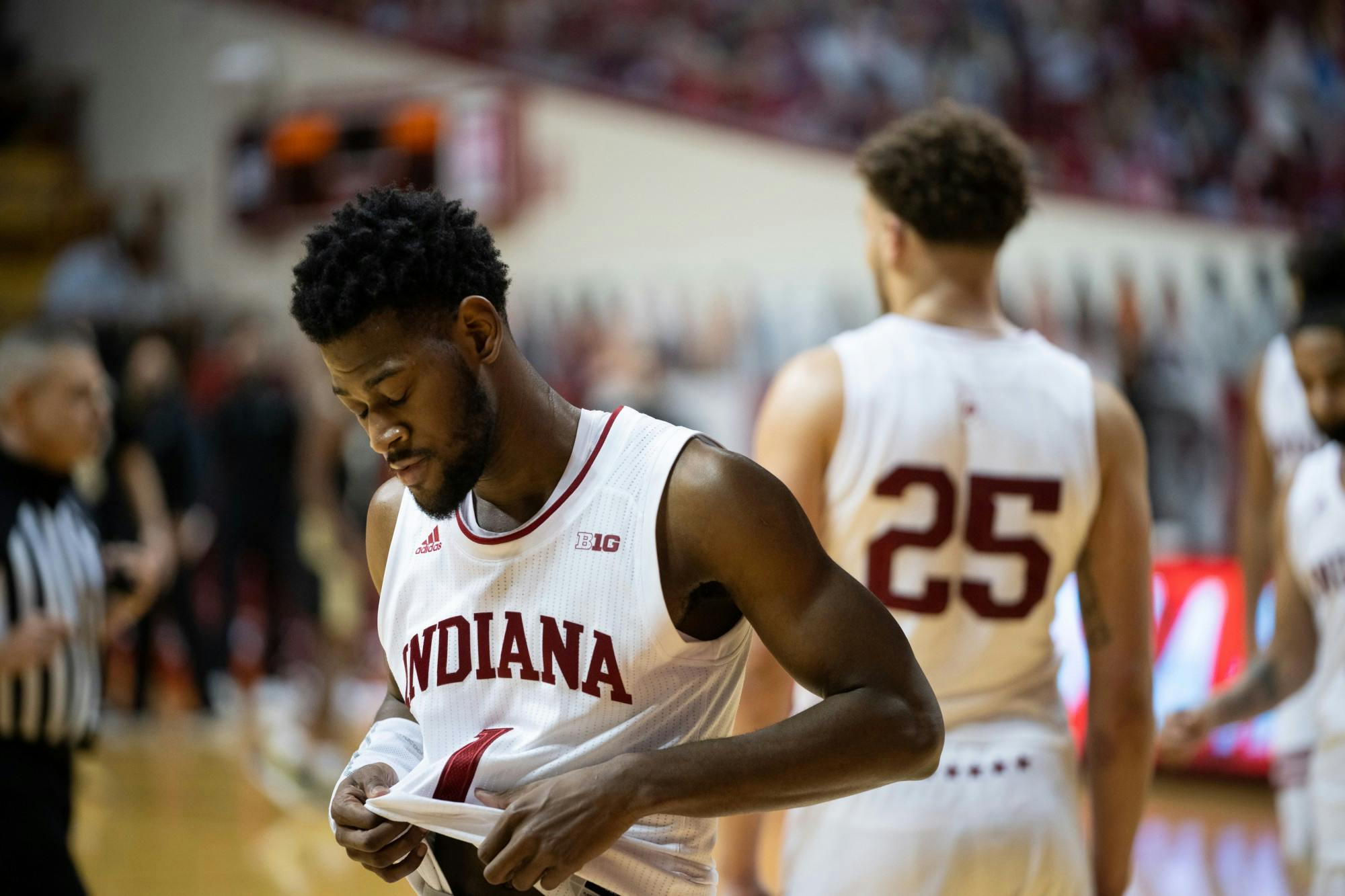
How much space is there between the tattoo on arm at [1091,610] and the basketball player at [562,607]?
89cm

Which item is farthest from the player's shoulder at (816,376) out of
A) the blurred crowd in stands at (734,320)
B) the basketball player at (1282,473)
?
the blurred crowd in stands at (734,320)

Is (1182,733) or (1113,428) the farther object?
(1182,733)

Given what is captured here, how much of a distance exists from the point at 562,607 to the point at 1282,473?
11.4ft

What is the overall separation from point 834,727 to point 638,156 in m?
10.6

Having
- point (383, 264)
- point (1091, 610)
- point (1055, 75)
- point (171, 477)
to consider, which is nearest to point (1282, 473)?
point (1091, 610)

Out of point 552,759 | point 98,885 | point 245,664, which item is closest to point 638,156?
point 245,664

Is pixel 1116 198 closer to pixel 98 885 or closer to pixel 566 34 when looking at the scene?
pixel 566 34

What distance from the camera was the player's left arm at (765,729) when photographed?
57.3 inches

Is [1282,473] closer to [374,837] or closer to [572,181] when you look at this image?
[374,837]

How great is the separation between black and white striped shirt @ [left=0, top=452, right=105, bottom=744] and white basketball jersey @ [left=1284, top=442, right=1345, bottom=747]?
2921 millimetres

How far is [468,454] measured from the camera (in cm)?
169

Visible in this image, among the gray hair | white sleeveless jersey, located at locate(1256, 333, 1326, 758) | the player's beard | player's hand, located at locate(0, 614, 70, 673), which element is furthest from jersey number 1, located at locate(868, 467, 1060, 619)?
the gray hair

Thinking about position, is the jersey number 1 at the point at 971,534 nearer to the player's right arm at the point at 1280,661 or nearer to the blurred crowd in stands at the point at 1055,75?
the player's right arm at the point at 1280,661

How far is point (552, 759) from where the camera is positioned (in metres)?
1.67
